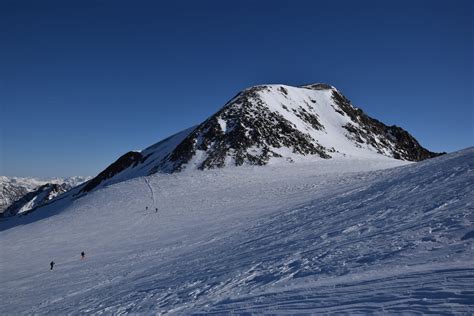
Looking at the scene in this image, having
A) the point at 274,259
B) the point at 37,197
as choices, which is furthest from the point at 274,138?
the point at 37,197

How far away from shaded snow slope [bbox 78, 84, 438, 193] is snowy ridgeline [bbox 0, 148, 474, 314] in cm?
3013

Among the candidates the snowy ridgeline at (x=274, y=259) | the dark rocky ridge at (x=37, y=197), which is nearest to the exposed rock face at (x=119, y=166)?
the snowy ridgeline at (x=274, y=259)

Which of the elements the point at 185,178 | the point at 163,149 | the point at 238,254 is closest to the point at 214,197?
the point at 185,178

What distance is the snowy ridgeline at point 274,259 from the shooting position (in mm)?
8039

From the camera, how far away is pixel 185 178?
185 ft

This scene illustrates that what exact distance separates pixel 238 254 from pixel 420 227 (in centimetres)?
819

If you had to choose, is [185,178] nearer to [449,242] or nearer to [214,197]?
[214,197]

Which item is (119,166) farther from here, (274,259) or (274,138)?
(274,259)

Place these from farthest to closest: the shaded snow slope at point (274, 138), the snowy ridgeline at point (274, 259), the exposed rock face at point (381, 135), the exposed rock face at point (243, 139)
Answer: the exposed rock face at point (381, 135), the shaded snow slope at point (274, 138), the exposed rock face at point (243, 139), the snowy ridgeline at point (274, 259)

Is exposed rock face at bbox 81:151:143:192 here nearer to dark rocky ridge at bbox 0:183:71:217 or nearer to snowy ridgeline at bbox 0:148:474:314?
snowy ridgeline at bbox 0:148:474:314

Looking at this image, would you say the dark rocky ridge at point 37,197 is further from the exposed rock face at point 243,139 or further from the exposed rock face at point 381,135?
the exposed rock face at point 381,135

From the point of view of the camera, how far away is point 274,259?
42.9ft

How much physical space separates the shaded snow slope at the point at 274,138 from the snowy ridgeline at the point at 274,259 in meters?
30.1

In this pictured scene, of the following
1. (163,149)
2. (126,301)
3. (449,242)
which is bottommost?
(126,301)
